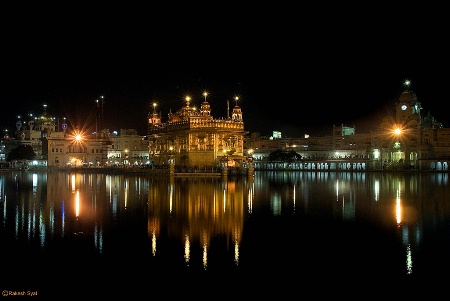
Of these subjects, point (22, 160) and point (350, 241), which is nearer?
point (350, 241)

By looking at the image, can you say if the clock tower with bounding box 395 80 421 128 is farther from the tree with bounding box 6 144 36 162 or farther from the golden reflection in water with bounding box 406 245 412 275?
the golden reflection in water with bounding box 406 245 412 275

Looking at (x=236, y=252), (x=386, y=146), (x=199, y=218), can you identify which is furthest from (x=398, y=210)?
(x=386, y=146)

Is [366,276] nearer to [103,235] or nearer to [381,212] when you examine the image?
[103,235]

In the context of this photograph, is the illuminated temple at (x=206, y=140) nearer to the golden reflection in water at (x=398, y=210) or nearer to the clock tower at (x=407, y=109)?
the clock tower at (x=407, y=109)

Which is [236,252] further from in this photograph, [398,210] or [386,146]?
[386,146]

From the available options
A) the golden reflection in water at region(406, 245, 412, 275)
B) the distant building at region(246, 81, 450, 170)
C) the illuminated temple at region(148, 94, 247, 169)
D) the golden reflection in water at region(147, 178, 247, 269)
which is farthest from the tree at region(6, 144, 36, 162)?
the golden reflection in water at region(406, 245, 412, 275)

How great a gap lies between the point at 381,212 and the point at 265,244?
7.35 metres

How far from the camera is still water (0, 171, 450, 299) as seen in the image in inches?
329

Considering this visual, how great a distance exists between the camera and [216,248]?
10820mm

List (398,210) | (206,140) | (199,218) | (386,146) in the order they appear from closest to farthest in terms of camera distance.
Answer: (199,218) < (398,210) < (206,140) < (386,146)

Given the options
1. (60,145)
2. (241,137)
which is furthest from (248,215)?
(60,145)

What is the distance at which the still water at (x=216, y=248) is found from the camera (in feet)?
27.5

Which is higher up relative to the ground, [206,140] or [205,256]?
[206,140]

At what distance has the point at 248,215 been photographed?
16.2m
